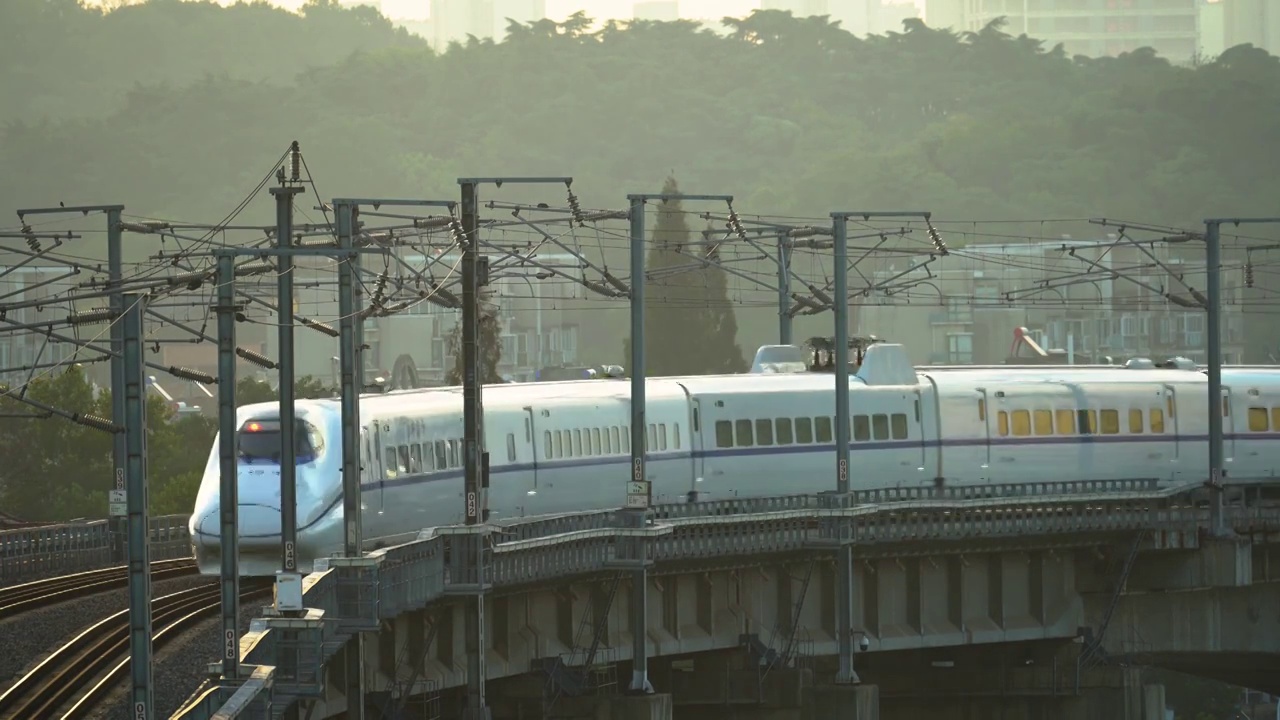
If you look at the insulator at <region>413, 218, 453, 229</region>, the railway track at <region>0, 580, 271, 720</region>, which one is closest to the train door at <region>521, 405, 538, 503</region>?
the insulator at <region>413, 218, 453, 229</region>

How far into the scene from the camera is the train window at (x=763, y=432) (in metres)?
58.4

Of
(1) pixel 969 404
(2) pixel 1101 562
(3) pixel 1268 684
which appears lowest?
(3) pixel 1268 684

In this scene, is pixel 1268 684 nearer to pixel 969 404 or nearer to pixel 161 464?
pixel 969 404

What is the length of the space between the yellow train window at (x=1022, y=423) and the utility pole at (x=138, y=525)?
38034 millimetres

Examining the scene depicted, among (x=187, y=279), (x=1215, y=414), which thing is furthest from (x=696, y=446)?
(x=187, y=279)

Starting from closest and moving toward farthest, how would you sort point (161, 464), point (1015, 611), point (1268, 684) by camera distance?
point (1015, 611) → point (1268, 684) → point (161, 464)

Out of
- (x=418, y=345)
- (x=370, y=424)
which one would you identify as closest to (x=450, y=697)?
(x=370, y=424)

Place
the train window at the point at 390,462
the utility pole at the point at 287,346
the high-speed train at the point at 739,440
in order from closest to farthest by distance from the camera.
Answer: the utility pole at the point at 287,346
the high-speed train at the point at 739,440
the train window at the point at 390,462

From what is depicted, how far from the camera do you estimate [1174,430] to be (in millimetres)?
64062

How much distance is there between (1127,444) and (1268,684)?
896cm

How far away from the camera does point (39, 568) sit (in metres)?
50.4

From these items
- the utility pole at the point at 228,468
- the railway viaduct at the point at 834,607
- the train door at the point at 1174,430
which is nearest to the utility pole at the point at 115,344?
the utility pole at the point at 228,468

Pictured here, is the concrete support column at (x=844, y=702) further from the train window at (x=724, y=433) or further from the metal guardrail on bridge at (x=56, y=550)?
the metal guardrail on bridge at (x=56, y=550)

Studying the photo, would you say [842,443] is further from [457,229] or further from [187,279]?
[187,279]
